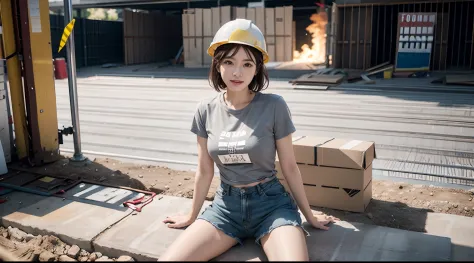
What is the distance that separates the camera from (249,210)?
3010 mm

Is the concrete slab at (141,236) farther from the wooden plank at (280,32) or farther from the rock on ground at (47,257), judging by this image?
the wooden plank at (280,32)

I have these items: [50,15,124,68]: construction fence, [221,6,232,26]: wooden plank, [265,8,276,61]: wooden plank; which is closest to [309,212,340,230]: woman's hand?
[265,8,276,61]: wooden plank

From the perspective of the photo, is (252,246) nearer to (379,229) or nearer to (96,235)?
(379,229)

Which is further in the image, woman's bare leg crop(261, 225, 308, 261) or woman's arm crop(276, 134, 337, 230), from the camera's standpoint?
woman's arm crop(276, 134, 337, 230)

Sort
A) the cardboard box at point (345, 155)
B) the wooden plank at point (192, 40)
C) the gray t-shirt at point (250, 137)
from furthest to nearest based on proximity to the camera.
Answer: the wooden plank at point (192, 40)
the cardboard box at point (345, 155)
the gray t-shirt at point (250, 137)

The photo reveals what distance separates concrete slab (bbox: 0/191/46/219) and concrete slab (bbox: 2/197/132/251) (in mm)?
86

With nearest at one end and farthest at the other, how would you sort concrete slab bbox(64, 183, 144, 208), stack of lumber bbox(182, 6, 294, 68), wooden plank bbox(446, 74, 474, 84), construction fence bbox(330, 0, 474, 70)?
concrete slab bbox(64, 183, 144, 208) < wooden plank bbox(446, 74, 474, 84) < construction fence bbox(330, 0, 474, 70) < stack of lumber bbox(182, 6, 294, 68)

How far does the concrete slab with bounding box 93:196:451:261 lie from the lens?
312cm

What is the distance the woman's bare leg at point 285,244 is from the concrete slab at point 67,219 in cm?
173

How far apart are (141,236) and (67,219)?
90 cm

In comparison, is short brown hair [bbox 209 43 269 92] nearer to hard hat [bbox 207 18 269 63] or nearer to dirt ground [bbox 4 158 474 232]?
hard hat [bbox 207 18 269 63]

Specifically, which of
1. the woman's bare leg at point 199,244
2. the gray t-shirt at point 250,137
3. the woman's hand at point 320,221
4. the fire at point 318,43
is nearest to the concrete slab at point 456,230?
the woman's hand at point 320,221

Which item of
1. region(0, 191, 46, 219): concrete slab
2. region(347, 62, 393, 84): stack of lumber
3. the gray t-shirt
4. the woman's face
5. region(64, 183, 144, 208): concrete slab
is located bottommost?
region(0, 191, 46, 219): concrete slab

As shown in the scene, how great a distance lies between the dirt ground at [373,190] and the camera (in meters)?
4.18
